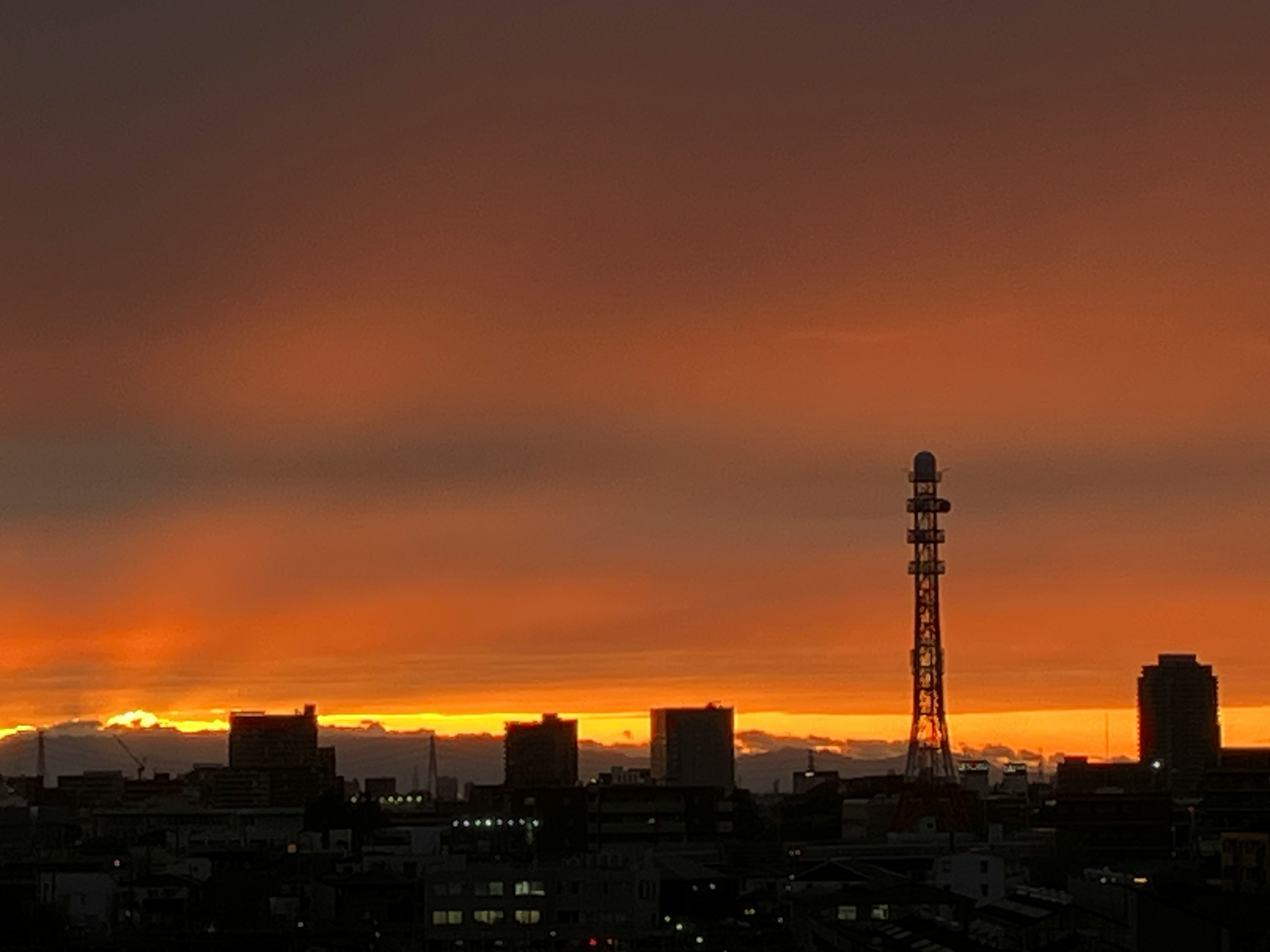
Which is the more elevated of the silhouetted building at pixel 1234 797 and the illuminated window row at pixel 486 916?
the silhouetted building at pixel 1234 797

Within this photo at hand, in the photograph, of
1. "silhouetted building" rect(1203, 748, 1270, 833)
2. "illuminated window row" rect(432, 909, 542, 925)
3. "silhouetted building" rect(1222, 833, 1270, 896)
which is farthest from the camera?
"silhouetted building" rect(1203, 748, 1270, 833)

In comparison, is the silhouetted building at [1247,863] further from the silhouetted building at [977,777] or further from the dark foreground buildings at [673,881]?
the silhouetted building at [977,777]

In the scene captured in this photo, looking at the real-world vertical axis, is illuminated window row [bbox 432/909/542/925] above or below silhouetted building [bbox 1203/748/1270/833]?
below

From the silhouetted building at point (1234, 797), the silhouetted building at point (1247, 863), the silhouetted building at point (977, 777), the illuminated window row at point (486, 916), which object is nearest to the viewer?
the silhouetted building at point (1247, 863)

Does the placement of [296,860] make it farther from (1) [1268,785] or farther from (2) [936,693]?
(1) [1268,785]

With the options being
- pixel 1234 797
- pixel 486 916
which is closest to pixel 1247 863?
pixel 486 916

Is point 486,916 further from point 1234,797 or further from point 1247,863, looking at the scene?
point 1234,797

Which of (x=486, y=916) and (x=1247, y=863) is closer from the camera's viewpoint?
(x=1247, y=863)

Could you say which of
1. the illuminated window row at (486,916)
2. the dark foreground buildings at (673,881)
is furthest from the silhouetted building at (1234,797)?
the illuminated window row at (486,916)

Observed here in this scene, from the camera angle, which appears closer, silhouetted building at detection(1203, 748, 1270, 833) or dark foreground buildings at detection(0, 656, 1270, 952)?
dark foreground buildings at detection(0, 656, 1270, 952)

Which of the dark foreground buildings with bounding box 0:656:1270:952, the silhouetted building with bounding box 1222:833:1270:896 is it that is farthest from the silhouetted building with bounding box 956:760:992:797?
the silhouetted building with bounding box 1222:833:1270:896

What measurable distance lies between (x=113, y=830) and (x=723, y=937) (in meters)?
64.6

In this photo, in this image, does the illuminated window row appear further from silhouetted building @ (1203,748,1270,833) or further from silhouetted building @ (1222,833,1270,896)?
silhouetted building @ (1203,748,1270,833)

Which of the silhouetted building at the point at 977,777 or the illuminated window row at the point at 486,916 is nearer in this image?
the illuminated window row at the point at 486,916
